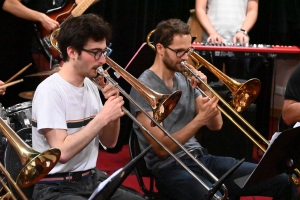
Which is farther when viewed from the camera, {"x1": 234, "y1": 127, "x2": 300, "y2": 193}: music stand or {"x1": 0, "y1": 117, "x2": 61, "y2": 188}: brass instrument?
{"x1": 234, "y1": 127, "x2": 300, "y2": 193}: music stand

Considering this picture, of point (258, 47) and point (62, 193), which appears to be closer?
point (62, 193)

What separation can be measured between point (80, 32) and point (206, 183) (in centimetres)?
113

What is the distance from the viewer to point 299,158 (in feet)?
9.44

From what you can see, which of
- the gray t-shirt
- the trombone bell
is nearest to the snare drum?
the gray t-shirt

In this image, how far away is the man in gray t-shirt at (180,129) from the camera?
3.30m

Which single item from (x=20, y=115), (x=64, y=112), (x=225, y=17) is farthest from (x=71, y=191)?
(x=225, y=17)

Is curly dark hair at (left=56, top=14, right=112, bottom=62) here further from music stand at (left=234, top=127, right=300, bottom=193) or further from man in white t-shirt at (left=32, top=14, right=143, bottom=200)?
music stand at (left=234, top=127, right=300, bottom=193)

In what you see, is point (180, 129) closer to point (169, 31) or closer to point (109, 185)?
point (169, 31)

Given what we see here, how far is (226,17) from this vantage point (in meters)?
4.84

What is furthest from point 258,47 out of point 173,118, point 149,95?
point 149,95

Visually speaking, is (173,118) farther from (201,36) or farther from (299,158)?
(201,36)

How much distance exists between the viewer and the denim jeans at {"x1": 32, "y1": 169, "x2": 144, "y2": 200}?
2.79 m

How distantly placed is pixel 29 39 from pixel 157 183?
8.16 feet

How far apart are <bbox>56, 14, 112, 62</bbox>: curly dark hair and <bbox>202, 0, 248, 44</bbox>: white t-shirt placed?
2.04 m
